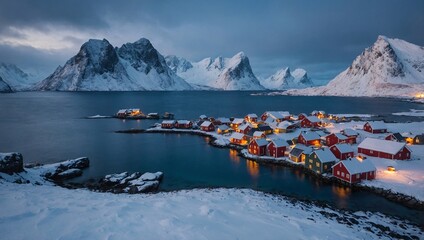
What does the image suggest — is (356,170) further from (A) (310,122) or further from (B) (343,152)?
(A) (310,122)

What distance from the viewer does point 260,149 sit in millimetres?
54906

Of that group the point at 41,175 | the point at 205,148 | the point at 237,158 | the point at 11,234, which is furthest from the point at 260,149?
the point at 11,234

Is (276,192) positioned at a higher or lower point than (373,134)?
lower

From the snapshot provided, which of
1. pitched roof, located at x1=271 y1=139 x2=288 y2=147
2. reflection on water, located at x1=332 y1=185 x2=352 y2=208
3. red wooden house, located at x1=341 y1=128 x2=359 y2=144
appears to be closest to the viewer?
reflection on water, located at x1=332 y1=185 x2=352 y2=208

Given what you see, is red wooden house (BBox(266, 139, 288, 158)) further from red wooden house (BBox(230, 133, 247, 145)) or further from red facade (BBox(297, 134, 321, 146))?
→ red wooden house (BBox(230, 133, 247, 145))

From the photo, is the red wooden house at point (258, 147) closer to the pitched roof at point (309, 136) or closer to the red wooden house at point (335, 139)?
the pitched roof at point (309, 136)

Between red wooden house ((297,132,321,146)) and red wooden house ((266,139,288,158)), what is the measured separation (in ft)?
29.5

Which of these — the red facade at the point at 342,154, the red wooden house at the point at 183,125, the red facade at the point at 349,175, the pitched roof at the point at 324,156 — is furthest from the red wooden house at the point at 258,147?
the red wooden house at the point at 183,125

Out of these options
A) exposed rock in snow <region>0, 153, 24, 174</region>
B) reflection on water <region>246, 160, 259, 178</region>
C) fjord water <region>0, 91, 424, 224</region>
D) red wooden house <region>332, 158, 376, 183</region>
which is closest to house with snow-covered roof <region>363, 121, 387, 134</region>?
red wooden house <region>332, 158, 376, 183</region>

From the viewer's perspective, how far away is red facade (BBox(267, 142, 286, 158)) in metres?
52.8

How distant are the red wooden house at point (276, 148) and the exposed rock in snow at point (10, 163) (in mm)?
40243

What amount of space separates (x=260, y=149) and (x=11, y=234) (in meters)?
44.1

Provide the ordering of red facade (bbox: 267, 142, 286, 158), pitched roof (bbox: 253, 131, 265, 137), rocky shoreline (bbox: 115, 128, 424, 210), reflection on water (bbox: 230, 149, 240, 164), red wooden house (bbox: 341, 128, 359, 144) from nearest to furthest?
rocky shoreline (bbox: 115, 128, 424, 210)
reflection on water (bbox: 230, 149, 240, 164)
red facade (bbox: 267, 142, 286, 158)
red wooden house (bbox: 341, 128, 359, 144)
pitched roof (bbox: 253, 131, 265, 137)

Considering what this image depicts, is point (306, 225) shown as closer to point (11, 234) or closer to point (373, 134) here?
point (11, 234)
